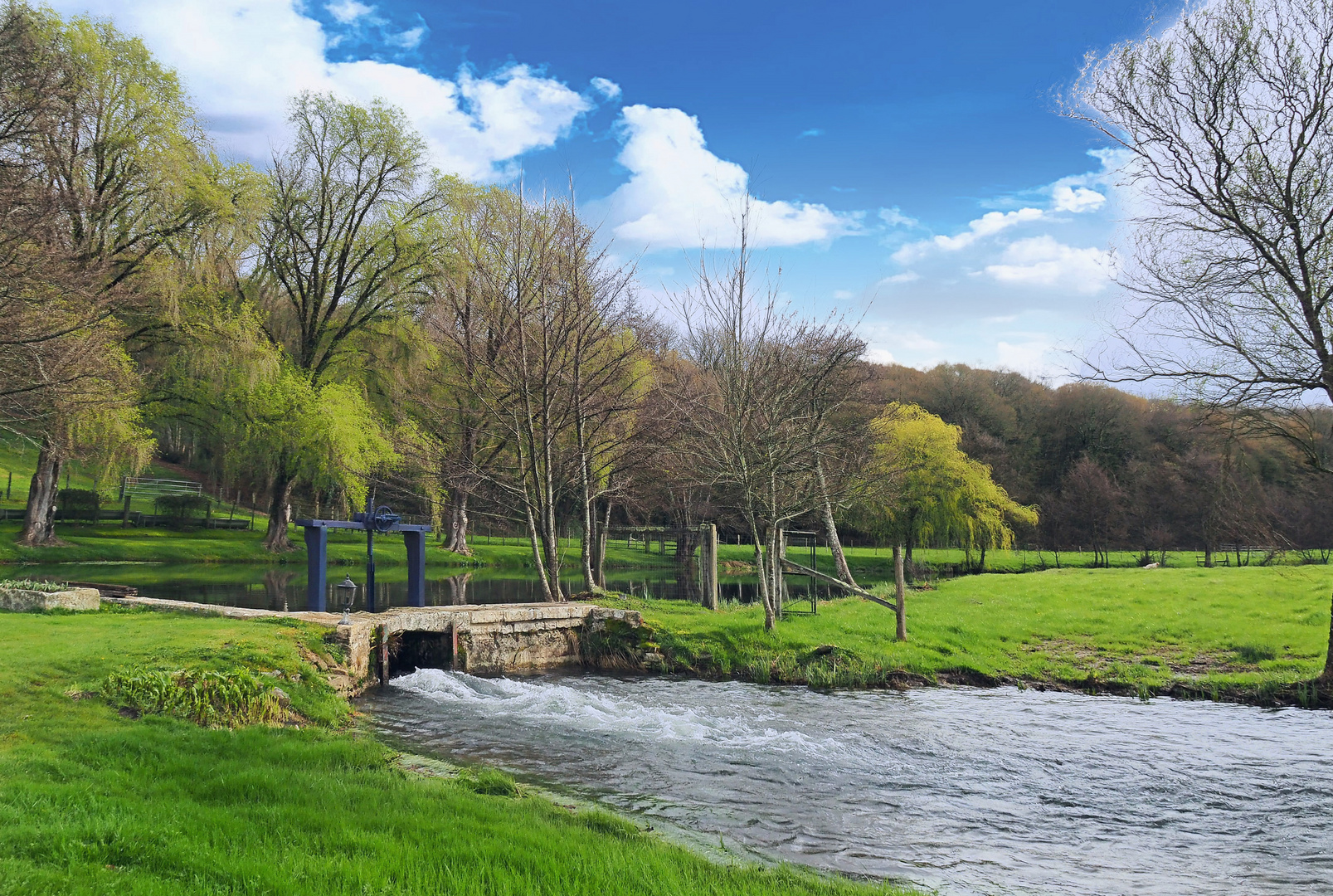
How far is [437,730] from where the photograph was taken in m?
11.5

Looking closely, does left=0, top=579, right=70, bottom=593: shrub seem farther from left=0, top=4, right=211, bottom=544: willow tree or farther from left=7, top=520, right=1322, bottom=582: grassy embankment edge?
left=7, top=520, right=1322, bottom=582: grassy embankment edge

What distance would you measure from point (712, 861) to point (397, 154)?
3766 cm

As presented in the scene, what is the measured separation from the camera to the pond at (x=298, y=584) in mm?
25141

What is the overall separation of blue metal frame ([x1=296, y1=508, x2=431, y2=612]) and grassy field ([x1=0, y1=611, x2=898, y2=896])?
8104mm

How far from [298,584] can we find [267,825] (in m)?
26.8

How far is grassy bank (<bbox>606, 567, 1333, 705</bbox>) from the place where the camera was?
15.3 metres

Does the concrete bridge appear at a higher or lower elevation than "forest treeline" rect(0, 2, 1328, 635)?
lower

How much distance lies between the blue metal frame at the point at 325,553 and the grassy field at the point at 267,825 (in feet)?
26.6

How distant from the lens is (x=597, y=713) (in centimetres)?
1277

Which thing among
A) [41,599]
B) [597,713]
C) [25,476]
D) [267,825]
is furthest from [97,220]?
[25,476]

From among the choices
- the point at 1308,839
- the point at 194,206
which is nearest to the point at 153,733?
the point at 1308,839

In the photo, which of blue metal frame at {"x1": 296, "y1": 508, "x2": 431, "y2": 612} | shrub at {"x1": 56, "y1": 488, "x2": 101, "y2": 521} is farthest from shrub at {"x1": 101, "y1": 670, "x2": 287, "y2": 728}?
shrub at {"x1": 56, "y1": 488, "x2": 101, "y2": 521}

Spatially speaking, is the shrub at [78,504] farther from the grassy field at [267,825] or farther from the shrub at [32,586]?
the grassy field at [267,825]

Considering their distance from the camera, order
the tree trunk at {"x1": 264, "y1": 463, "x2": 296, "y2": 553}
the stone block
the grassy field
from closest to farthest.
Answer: the grassy field
the stone block
the tree trunk at {"x1": 264, "y1": 463, "x2": 296, "y2": 553}
